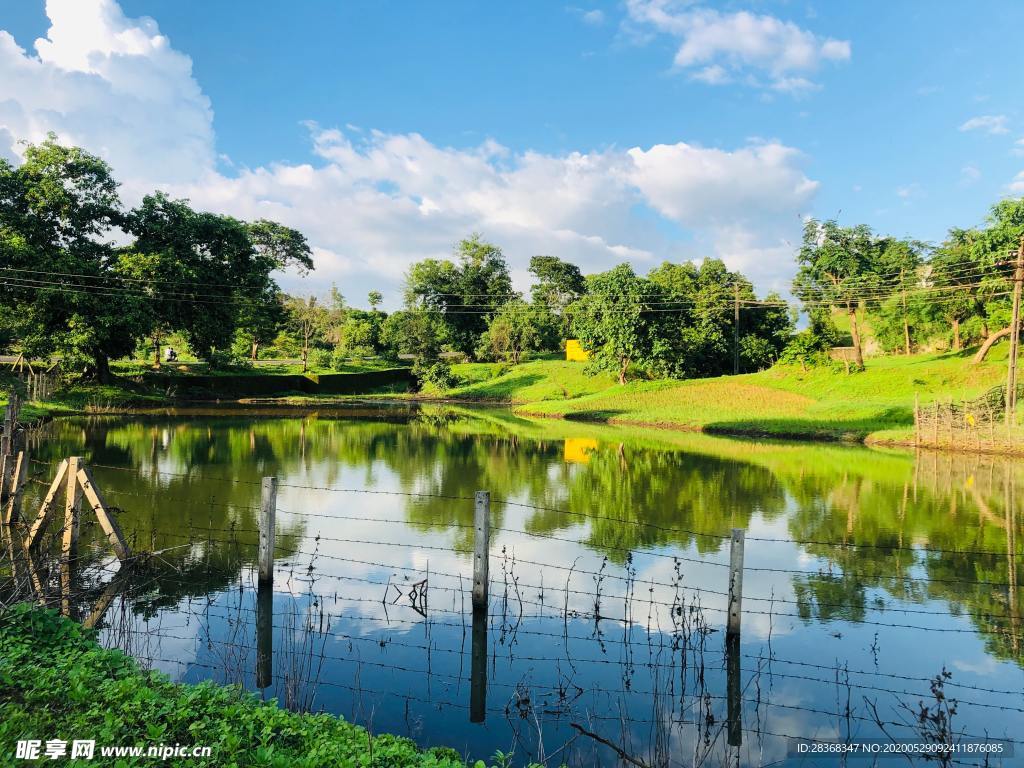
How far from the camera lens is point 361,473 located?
65.6 ft

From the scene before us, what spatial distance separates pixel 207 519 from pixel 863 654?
1105 centimetres

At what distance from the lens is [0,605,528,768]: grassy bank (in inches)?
175

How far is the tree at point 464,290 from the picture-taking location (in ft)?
248

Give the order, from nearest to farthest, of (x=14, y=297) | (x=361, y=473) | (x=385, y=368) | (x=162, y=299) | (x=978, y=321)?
(x=361, y=473)
(x=14, y=297)
(x=162, y=299)
(x=978, y=321)
(x=385, y=368)

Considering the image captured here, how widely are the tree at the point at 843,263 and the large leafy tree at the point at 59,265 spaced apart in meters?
42.3

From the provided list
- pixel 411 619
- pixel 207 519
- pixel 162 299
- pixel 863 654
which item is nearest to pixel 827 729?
pixel 863 654

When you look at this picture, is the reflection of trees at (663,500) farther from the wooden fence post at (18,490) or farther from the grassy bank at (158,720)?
the wooden fence post at (18,490)

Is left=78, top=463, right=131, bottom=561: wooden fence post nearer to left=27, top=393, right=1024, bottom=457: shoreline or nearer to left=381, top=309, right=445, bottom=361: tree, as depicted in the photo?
left=27, top=393, right=1024, bottom=457: shoreline

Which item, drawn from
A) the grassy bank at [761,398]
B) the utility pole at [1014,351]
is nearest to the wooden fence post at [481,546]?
the utility pole at [1014,351]

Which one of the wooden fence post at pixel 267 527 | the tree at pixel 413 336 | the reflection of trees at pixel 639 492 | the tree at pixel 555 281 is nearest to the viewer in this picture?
the wooden fence post at pixel 267 527

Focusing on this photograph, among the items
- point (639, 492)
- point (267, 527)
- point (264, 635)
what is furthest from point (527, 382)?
point (264, 635)

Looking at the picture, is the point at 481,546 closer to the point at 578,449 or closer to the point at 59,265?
the point at 578,449

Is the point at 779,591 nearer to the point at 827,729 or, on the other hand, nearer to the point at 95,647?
the point at 827,729

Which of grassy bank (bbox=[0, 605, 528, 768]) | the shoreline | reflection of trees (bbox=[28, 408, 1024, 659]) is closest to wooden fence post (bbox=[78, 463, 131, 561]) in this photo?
reflection of trees (bbox=[28, 408, 1024, 659])
